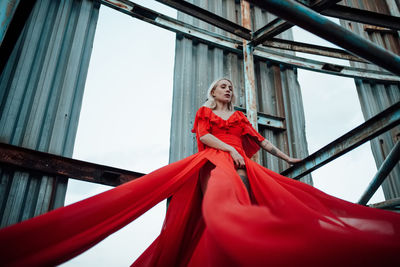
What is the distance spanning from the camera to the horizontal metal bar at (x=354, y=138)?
8.80ft

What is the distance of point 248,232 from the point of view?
1313 mm

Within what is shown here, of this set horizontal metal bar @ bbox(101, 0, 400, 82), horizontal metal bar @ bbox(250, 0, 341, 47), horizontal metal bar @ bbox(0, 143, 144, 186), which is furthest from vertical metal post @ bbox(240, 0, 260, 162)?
horizontal metal bar @ bbox(0, 143, 144, 186)

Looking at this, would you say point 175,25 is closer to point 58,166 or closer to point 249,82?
point 249,82

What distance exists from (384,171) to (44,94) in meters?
4.17

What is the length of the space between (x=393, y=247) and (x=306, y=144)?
405cm

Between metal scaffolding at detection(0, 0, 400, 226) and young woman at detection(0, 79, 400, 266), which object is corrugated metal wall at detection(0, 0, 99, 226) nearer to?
metal scaffolding at detection(0, 0, 400, 226)

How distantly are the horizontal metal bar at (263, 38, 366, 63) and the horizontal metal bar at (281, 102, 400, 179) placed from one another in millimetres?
2558

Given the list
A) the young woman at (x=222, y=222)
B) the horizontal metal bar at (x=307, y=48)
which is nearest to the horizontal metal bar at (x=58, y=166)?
the young woman at (x=222, y=222)

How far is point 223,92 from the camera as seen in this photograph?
131 inches

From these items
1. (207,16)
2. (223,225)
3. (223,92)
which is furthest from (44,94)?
(223,225)

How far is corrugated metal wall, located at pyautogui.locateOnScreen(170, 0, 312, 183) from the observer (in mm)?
4484

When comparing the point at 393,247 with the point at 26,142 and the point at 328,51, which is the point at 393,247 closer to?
the point at 26,142

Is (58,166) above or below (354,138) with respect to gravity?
below

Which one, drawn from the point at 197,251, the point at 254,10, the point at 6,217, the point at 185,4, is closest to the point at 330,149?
the point at 197,251
